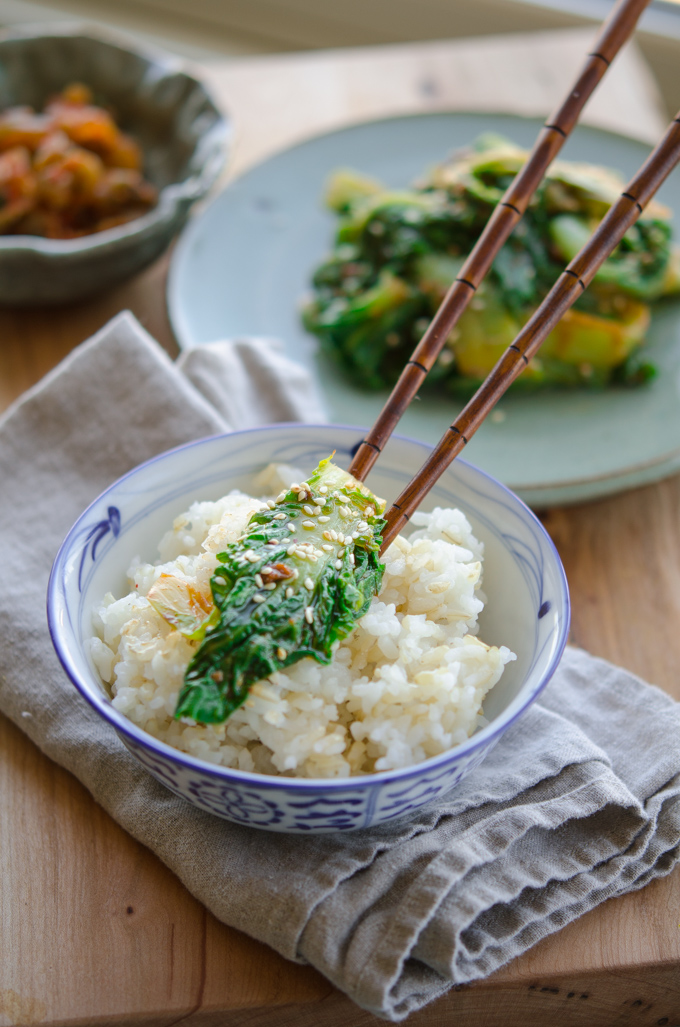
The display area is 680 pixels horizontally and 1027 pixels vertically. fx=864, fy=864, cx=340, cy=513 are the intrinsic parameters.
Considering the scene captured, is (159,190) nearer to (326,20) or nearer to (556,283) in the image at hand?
(556,283)

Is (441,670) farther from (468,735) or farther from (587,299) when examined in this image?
(587,299)

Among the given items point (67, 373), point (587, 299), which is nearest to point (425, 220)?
point (587, 299)

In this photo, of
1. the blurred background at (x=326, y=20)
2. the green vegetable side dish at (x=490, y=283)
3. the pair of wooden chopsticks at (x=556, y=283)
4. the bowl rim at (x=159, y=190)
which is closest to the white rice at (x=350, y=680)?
the pair of wooden chopsticks at (x=556, y=283)

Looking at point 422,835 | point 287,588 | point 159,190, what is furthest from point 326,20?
point 422,835

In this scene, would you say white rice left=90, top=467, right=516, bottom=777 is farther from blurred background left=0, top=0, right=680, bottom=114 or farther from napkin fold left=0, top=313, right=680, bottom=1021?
blurred background left=0, top=0, right=680, bottom=114

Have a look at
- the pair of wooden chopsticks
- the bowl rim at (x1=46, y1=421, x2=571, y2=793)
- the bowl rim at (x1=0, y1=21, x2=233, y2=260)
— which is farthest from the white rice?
the bowl rim at (x1=0, y1=21, x2=233, y2=260)
